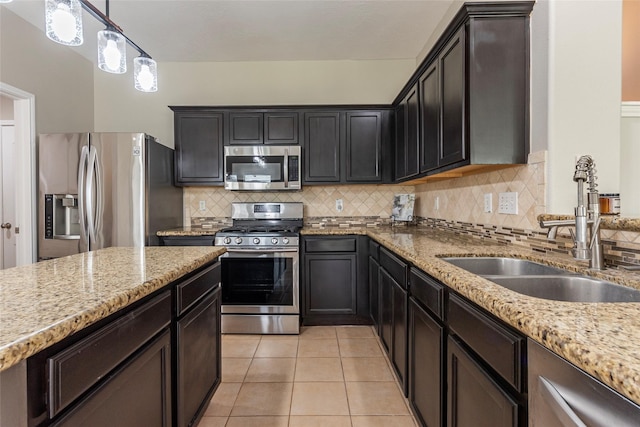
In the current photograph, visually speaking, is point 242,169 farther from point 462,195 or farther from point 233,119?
point 462,195

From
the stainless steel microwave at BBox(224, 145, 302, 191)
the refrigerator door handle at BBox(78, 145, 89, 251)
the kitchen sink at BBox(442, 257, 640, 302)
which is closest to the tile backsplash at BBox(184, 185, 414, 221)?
the stainless steel microwave at BBox(224, 145, 302, 191)

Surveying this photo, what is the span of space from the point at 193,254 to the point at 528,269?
1604 millimetres

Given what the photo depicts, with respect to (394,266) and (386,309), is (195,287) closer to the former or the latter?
(394,266)

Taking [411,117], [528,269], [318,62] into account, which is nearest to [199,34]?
[318,62]

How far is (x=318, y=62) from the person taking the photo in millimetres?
3533

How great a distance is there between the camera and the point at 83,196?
8.98ft

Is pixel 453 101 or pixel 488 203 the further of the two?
pixel 488 203

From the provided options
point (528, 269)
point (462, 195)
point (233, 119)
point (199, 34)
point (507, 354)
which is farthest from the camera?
point (233, 119)

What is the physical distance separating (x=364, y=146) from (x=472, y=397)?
8.43 ft

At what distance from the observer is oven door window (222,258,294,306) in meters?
2.88

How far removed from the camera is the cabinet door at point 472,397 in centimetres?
83

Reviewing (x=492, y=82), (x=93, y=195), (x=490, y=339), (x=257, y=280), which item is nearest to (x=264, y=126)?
(x=257, y=280)

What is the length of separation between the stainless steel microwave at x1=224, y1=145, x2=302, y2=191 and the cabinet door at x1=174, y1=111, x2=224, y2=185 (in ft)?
0.47

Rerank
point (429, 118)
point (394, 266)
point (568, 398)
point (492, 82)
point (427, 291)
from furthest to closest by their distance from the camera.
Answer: point (429, 118) < point (394, 266) < point (492, 82) < point (427, 291) < point (568, 398)
